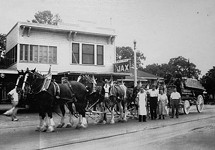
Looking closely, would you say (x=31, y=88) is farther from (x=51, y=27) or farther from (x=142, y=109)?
(x=51, y=27)

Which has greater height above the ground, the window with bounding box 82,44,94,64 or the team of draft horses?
the window with bounding box 82,44,94,64

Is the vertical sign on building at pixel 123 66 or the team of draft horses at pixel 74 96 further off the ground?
the vertical sign on building at pixel 123 66

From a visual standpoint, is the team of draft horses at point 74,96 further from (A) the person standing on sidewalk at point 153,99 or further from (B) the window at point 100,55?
(B) the window at point 100,55

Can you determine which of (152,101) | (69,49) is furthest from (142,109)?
(69,49)

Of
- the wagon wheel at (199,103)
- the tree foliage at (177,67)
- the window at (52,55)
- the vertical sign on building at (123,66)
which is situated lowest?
the wagon wheel at (199,103)

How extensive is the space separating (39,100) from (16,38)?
11970 mm

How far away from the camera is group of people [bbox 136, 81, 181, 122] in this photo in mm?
13384

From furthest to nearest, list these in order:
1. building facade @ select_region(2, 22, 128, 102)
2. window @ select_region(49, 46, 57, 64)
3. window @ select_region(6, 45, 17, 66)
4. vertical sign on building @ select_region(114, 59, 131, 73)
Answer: vertical sign on building @ select_region(114, 59, 131, 73)
window @ select_region(49, 46, 57, 64)
window @ select_region(6, 45, 17, 66)
building facade @ select_region(2, 22, 128, 102)

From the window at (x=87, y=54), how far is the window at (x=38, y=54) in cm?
251

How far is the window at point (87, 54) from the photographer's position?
2230 cm

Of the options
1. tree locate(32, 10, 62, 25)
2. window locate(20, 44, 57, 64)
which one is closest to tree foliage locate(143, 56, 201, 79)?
tree locate(32, 10, 62, 25)

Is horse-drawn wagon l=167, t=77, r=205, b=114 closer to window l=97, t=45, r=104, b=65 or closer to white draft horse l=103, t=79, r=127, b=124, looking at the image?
white draft horse l=103, t=79, r=127, b=124

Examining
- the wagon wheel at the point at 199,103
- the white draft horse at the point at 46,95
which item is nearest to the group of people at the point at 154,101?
the wagon wheel at the point at 199,103

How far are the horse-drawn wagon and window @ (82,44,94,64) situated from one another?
8.13 meters
